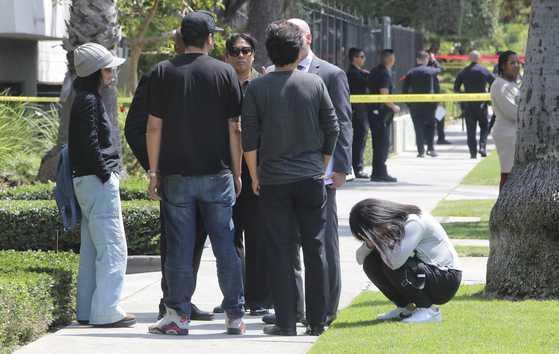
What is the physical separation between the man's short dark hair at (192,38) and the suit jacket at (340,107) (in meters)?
0.74

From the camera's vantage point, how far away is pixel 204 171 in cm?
442

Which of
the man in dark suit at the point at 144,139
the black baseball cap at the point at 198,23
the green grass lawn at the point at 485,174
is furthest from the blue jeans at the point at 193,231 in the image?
the green grass lawn at the point at 485,174

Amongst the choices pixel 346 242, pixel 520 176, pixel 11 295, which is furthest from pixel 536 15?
pixel 11 295

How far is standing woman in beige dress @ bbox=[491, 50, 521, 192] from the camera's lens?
712 cm

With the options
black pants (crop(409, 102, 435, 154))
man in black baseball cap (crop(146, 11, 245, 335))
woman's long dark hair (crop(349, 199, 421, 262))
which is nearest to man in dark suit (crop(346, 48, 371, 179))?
black pants (crop(409, 102, 435, 154))

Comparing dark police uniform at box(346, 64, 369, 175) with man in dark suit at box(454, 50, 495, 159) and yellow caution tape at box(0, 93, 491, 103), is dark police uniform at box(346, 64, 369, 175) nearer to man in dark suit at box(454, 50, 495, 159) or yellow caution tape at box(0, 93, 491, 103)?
yellow caution tape at box(0, 93, 491, 103)

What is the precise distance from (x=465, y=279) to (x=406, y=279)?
1.79 m

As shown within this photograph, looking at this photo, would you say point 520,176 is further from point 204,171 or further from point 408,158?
point 408,158

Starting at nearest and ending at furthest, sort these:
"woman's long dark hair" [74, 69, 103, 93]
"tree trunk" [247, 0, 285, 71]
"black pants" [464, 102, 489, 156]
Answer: "woman's long dark hair" [74, 69, 103, 93], "tree trunk" [247, 0, 285, 71], "black pants" [464, 102, 489, 156]

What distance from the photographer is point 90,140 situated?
4.60 meters

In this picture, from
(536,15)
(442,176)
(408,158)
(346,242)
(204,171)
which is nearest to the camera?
(204,171)

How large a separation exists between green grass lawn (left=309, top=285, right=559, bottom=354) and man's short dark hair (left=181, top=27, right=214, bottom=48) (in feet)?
6.14

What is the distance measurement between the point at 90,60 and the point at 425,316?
2.61 m

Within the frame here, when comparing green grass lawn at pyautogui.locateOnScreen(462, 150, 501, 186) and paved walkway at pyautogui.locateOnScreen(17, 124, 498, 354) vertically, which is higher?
paved walkway at pyautogui.locateOnScreen(17, 124, 498, 354)
